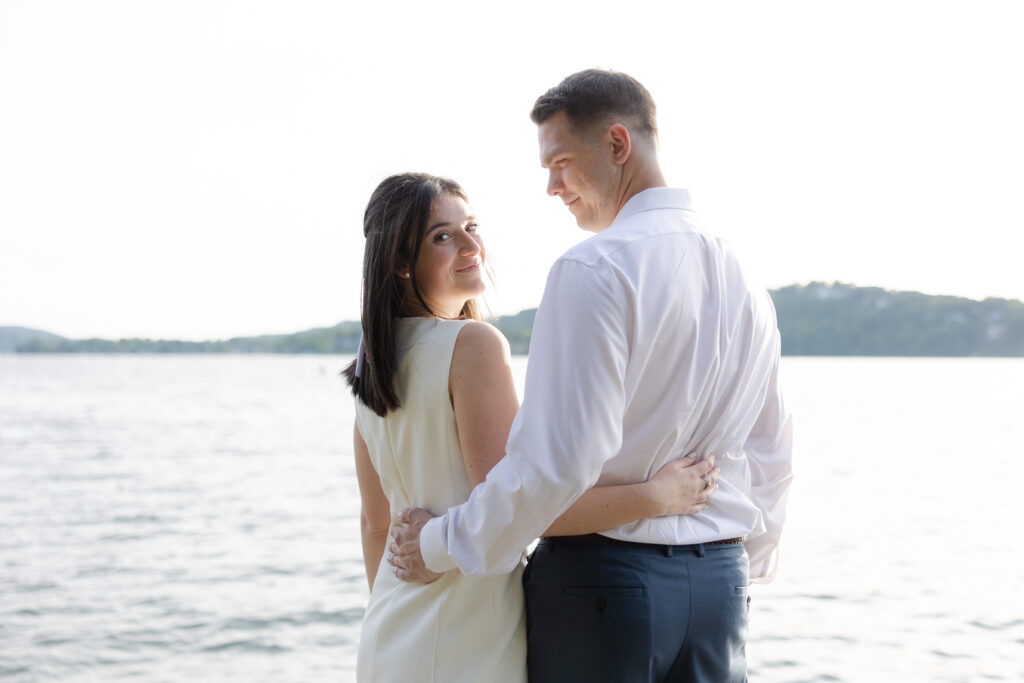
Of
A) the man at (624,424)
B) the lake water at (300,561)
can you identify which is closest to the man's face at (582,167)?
the man at (624,424)

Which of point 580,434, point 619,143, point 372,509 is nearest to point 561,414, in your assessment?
point 580,434

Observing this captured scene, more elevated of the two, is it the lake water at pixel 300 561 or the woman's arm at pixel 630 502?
the woman's arm at pixel 630 502

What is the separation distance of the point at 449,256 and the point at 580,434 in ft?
2.09

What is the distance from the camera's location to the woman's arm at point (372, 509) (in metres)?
2.40

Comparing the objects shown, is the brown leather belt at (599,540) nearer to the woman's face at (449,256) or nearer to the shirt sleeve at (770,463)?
the shirt sleeve at (770,463)

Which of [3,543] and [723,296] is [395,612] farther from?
[3,543]

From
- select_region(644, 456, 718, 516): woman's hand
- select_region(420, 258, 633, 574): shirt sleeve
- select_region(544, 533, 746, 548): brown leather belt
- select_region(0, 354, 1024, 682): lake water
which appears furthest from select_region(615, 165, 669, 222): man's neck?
select_region(0, 354, 1024, 682): lake water

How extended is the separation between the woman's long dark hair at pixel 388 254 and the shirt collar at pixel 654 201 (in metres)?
0.46

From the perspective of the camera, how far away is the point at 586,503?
189 cm

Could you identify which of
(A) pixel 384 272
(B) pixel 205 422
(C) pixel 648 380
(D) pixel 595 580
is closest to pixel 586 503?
(D) pixel 595 580

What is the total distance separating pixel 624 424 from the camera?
1.94 metres

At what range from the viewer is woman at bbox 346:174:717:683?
6.57 ft

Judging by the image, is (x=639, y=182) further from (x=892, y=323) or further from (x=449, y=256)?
(x=892, y=323)

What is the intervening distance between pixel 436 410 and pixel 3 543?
12111 mm
